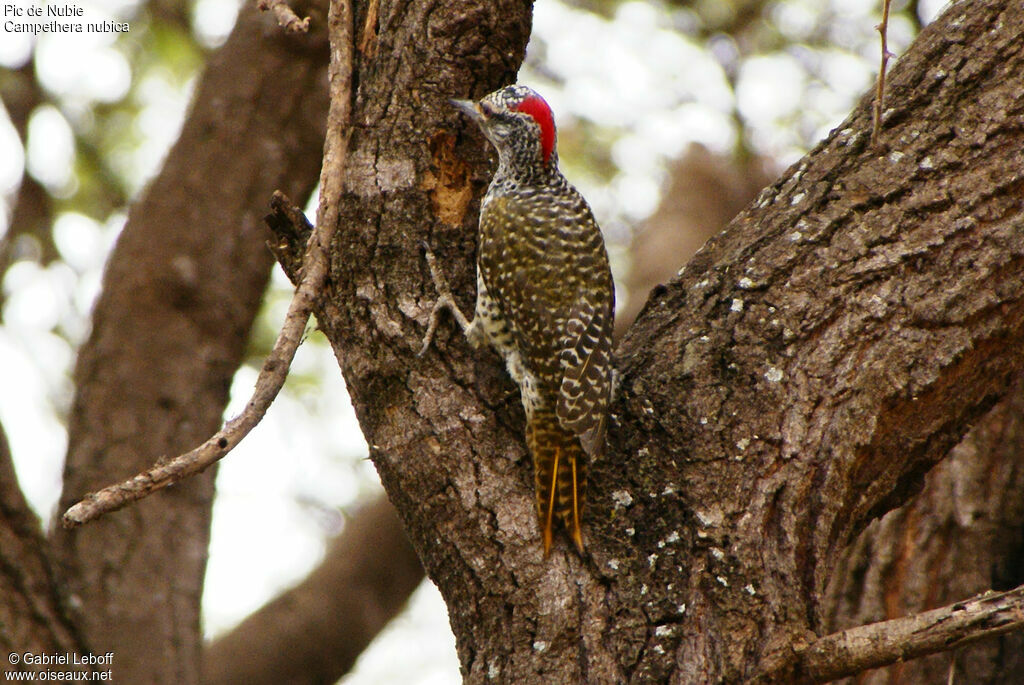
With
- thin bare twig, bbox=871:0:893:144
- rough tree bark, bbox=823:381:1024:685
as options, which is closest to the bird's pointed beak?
thin bare twig, bbox=871:0:893:144

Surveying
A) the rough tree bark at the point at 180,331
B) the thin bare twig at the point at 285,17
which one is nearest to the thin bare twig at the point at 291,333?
the thin bare twig at the point at 285,17

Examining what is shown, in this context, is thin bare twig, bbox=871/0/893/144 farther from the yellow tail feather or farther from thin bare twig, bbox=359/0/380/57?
thin bare twig, bbox=359/0/380/57

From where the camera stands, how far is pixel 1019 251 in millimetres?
2686

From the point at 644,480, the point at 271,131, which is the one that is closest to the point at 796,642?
the point at 644,480

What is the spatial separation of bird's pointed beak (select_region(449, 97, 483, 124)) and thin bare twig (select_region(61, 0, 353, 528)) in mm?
309

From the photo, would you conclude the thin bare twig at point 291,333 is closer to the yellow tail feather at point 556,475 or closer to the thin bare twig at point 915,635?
the yellow tail feather at point 556,475

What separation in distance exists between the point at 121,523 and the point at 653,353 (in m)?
2.45

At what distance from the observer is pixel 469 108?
3037 mm

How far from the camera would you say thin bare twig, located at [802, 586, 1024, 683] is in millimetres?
2100

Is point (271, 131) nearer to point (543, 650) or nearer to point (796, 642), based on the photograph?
point (543, 650)

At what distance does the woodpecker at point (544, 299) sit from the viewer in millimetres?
2695

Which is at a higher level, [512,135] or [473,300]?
[512,135]

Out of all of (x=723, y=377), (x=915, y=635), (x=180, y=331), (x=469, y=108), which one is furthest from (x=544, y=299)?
(x=180, y=331)

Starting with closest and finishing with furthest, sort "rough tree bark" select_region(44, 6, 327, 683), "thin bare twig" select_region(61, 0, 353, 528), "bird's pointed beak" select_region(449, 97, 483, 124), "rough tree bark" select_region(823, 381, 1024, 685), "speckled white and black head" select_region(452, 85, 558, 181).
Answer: "thin bare twig" select_region(61, 0, 353, 528) → "bird's pointed beak" select_region(449, 97, 483, 124) → "speckled white and black head" select_region(452, 85, 558, 181) → "rough tree bark" select_region(823, 381, 1024, 685) → "rough tree bark" select_region(44, 6, 327, 683)
